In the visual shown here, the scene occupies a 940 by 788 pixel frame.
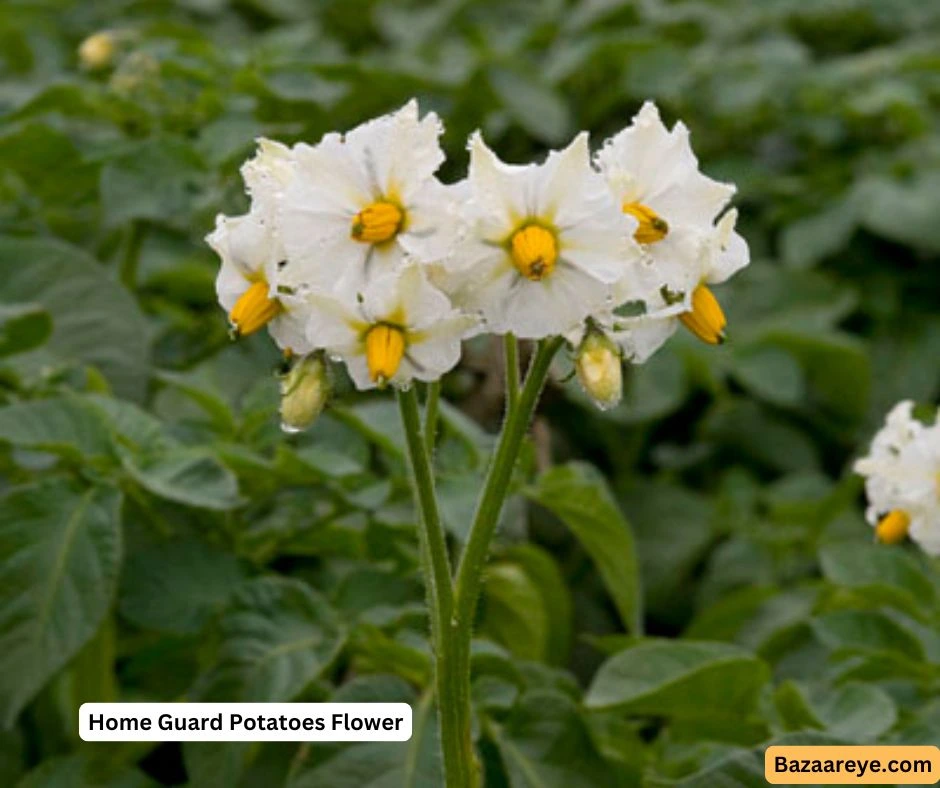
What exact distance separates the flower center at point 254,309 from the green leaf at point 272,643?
1.34 feet

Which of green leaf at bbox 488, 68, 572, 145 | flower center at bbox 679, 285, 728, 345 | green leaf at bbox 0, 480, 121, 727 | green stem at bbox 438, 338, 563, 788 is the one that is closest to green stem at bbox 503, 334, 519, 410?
green stem at bbox 438, 338, 563, 788

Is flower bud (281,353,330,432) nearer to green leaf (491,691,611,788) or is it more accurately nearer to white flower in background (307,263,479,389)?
white flower in background (307,263,479,389)

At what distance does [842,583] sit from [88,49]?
1141mm

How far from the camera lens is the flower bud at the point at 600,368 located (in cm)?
96

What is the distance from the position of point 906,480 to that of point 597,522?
A: 0.80 ft

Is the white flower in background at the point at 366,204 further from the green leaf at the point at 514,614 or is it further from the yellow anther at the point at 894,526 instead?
the green leaf at the point at 514,614

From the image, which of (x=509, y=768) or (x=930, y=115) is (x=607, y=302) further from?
(x=930, y=115)

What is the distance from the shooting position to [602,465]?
2293 mm

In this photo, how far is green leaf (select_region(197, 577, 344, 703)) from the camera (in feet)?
4.33

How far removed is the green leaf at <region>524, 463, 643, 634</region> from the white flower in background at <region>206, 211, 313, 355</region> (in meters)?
0.45

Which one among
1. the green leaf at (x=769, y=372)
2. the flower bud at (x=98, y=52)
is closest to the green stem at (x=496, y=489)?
the green leaf at (x=769, y=372)

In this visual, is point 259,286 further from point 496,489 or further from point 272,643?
point 272,643

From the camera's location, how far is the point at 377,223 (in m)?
0.94

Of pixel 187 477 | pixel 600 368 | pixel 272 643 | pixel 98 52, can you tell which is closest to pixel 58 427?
pixel 187 477
